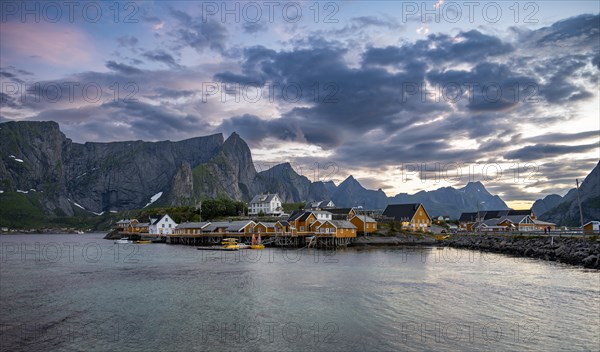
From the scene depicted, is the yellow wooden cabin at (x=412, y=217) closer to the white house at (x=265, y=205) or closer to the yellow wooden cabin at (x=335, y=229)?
the yellow wooden cabin at (x=335, y=229)

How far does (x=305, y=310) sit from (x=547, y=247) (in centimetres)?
4700

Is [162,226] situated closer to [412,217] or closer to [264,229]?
[264,229]

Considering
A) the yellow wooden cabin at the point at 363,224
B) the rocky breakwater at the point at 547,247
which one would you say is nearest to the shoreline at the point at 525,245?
the rocky breakwater at the point at 547,247

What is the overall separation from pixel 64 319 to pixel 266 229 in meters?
68.5

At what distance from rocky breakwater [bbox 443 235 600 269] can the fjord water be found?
5808 mm

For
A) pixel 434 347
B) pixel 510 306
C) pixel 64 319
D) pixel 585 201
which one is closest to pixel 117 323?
pixel 64 319

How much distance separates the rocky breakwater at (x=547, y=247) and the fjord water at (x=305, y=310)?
5808 millimetres

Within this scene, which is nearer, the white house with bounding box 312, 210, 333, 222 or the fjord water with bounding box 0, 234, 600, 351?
the fjord water with bounding box 0, 234, 600, 351

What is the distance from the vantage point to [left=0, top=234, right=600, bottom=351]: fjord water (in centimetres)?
1980

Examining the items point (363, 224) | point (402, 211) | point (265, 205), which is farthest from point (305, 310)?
point (265, 205)

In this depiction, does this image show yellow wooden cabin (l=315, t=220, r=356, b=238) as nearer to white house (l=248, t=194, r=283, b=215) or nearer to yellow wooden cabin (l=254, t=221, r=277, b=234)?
yellow wooden cabin (l=254, t=221, r=277, b=234)

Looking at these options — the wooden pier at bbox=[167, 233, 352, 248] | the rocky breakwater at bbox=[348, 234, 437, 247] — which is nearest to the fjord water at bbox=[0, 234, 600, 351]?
the wooden pier at bbox=[167, 233, 352, 248]

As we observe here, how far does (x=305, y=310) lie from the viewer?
26141 mm

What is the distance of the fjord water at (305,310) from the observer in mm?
19797
